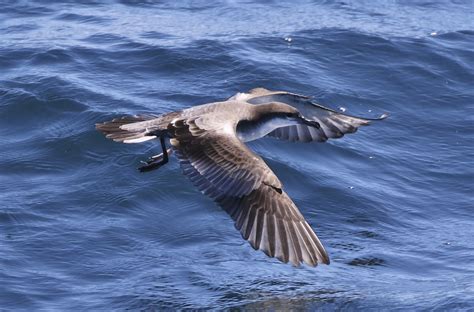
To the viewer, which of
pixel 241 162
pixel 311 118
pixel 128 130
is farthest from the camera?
pixel 311 118

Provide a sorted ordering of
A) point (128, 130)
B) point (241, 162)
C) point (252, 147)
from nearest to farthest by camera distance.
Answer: point (241, 162) → point (128, 130) → point (252, 147)

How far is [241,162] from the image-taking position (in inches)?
276

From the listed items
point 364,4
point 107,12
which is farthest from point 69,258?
point 364,4

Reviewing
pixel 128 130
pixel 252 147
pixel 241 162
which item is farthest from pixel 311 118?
pixel 252 147

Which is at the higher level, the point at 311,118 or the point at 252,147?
the point at 311,118

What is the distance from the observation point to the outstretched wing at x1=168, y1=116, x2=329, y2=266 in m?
6.76

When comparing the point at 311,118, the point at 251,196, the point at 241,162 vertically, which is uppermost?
the point at 241,162

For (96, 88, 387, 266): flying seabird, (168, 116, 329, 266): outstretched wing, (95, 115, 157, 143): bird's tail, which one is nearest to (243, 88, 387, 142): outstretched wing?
(96, 88, 387, 266): flying seabird

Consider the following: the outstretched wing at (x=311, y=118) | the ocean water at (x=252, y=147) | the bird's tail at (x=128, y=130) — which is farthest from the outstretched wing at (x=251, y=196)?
the outstretched wing at (x=311, y=118)

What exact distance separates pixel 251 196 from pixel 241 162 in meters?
0.26

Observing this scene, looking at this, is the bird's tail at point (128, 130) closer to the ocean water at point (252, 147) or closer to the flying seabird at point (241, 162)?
the flying seabird at point (241, 162)

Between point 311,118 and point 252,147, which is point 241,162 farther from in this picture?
point 252,147

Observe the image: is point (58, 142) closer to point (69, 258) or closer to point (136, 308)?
point (69, 258)

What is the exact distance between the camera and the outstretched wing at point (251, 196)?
676 centimetres
